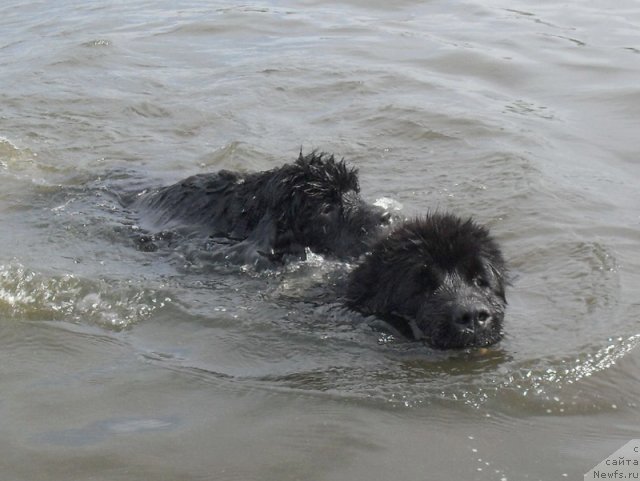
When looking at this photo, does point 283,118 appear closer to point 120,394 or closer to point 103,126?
point 103,126

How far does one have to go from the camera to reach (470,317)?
5234 millimetres

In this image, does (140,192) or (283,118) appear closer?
(140,192)

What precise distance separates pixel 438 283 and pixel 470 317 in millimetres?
298

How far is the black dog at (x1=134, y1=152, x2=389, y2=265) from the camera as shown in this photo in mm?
6418

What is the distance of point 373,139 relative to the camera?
9641mm

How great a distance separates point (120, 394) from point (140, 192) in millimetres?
3133

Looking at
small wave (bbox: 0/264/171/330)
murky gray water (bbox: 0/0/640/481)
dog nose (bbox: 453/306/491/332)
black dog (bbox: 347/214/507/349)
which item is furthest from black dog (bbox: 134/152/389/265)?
dog nose (bbox: 453/306/491/332)

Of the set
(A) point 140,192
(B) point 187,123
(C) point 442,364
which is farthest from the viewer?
(B) point 187,123

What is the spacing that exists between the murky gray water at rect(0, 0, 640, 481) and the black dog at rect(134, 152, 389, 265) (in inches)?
8.0

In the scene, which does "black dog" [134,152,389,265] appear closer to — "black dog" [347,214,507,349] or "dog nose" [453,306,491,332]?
"black dog" [347,214,507,349]

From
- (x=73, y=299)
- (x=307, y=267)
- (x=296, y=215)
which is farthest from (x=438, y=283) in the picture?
(x=73, y=299)

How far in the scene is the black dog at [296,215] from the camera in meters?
6.42

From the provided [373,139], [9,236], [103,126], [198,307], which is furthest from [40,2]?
[198,307]

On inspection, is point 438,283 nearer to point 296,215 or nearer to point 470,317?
point 470,317
